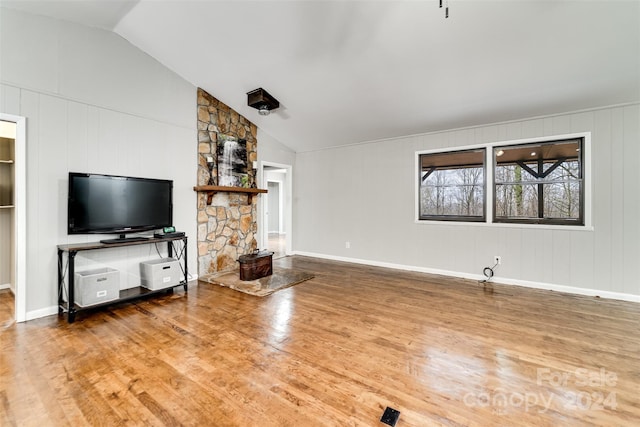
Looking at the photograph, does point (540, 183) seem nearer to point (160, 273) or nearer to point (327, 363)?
point (327, 363)

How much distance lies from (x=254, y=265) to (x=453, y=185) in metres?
3.53

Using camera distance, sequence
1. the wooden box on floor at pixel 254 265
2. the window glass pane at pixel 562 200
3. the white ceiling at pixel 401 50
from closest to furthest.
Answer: the white ceiling at pixel 401 50
the window glass pane at pixel 562 200
the wooden box on floor at pixel 254 265

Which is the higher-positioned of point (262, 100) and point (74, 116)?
point (262, 100)

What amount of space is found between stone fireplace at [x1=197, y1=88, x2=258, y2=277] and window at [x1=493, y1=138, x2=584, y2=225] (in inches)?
165

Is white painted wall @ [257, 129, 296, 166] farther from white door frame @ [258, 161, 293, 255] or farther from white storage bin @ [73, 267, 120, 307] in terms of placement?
white storage bin @ [73, 267, 120, 307]

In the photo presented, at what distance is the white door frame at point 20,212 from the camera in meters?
2.74

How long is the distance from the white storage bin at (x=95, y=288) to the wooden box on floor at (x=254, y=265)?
1.57 metres

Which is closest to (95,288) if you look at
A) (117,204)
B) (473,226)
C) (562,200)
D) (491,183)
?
(117,204)

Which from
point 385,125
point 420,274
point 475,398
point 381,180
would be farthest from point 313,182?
point 475,398

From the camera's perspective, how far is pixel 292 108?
4559 mm

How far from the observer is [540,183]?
3949mm

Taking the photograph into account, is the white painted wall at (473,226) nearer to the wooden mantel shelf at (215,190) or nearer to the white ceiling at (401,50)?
the white ceiling at (401,50)

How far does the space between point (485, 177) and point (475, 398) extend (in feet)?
11.5

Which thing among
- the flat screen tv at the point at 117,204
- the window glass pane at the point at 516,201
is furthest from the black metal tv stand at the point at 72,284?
the window glass pane at the point at 516,201
